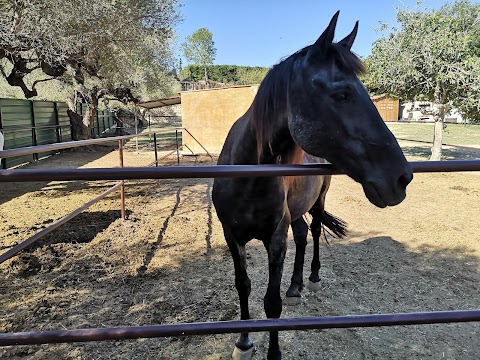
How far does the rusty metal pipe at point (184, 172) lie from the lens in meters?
1.01

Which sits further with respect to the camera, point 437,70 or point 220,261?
point 437,70

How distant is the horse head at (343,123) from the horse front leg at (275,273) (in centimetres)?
84

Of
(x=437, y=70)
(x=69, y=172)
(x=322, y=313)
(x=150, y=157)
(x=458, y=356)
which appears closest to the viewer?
(x=69, y=172)

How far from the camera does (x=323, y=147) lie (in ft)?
4.04

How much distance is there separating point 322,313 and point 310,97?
77.6 inches

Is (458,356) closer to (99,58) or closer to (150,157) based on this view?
(99,58)

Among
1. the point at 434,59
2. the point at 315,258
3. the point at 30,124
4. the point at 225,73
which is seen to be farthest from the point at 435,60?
the point at 225,73

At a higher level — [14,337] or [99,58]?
[99,58]

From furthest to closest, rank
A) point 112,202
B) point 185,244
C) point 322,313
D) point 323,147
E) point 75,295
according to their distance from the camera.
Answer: point 112,202 < point 185,244 < point 75,295 < point 322,313 < point 323,147

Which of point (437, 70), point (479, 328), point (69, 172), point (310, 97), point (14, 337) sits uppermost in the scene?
point (437, 70)

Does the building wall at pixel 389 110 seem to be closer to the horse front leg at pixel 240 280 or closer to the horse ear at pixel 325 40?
the horse front leg at pixel 240 280

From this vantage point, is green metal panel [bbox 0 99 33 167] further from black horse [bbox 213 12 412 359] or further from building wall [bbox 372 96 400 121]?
building wall [bbox 372 96 400 121]

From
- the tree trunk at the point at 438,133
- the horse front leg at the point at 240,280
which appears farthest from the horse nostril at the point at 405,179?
the tree trunk at the point at 438,133

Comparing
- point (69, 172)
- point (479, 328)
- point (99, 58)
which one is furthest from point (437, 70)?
point (69, 172)
